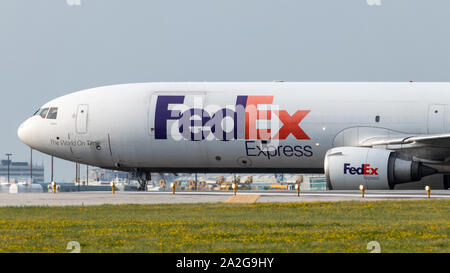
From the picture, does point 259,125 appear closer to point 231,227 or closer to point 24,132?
point 24,132

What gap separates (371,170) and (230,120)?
6667 millimetres

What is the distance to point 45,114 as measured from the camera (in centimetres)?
3700

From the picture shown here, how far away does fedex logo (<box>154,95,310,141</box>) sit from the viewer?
3441cm

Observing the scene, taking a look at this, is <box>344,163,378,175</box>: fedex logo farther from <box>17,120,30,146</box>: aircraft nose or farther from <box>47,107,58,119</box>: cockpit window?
<box>17,120,30,146</box>: aircraft nose

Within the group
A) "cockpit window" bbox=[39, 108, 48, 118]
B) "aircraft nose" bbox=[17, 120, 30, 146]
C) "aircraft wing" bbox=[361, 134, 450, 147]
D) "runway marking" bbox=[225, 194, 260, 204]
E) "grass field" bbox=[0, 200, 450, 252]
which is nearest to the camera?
"grass field" bbox=[0, 200, 450, 252]

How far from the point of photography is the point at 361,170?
32.5 m

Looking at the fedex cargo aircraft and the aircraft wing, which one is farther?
the fedex cargo aircraft

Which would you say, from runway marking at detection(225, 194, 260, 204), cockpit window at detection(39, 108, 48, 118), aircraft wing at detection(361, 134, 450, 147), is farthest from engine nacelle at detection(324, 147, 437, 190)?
cockpit window at detection(39, 108, 48, 118)

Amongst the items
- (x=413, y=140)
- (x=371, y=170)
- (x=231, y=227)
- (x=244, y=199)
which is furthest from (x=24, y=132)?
(x=231, y=227)

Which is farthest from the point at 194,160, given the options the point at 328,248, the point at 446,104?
the point at 328,248

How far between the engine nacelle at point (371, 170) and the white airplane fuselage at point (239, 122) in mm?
1887

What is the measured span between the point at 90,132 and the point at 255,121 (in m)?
7.82

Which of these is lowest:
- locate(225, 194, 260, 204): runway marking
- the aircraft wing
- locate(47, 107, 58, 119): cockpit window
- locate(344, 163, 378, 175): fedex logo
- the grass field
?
locate(225, 194, 260, 204): runway marking

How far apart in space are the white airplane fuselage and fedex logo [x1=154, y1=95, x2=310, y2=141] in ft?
0.15
